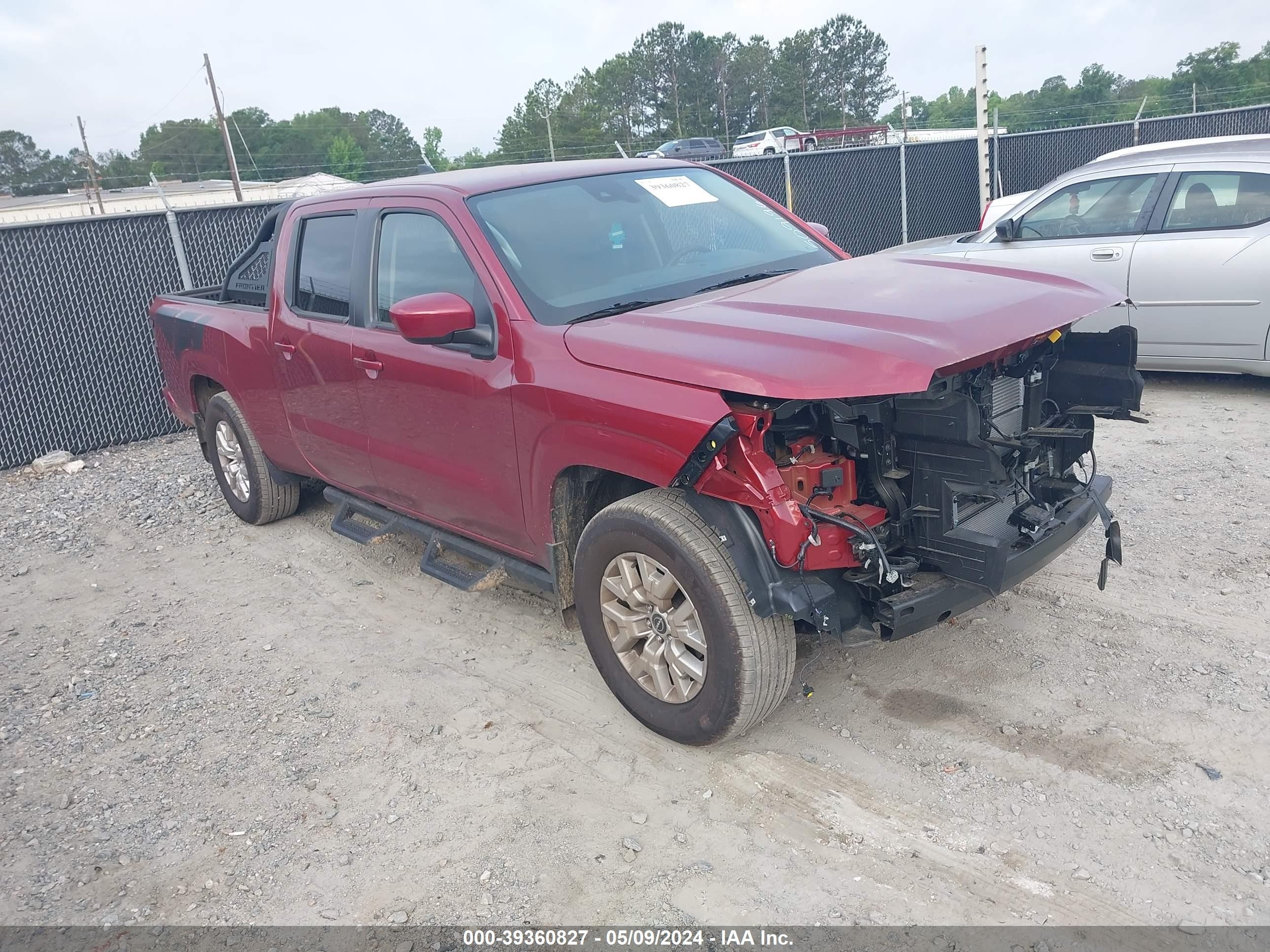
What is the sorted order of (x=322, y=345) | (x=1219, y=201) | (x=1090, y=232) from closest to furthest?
(x=322, y=345) → (x=1219, y=201) → (x=1090, y=232)

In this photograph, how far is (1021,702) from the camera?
3568 mm

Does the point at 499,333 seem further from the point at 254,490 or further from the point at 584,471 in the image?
the point at 254,490

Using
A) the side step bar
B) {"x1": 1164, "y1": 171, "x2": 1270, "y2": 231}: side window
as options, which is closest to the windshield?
the side step bar

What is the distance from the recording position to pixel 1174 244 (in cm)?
680

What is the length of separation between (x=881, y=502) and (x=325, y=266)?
3091 mm

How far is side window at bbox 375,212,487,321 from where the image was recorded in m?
3.94

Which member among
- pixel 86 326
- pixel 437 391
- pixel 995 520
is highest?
pixel 86 326

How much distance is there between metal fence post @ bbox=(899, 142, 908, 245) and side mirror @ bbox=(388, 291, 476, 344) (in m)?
10.8

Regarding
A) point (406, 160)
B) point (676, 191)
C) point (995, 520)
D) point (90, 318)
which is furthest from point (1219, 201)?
point (406, 160)

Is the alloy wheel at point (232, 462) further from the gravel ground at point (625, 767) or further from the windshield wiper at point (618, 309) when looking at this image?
the windshield wiper at point (618, 309)

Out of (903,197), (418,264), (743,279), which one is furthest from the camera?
(903,197)

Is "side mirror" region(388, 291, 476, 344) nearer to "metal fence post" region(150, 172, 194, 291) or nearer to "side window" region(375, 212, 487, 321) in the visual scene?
"side window" region(375, 212, 487, 321)

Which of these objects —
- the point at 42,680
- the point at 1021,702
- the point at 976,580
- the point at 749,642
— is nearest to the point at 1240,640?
the point at 1021,702

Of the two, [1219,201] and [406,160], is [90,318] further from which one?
[406,160]
